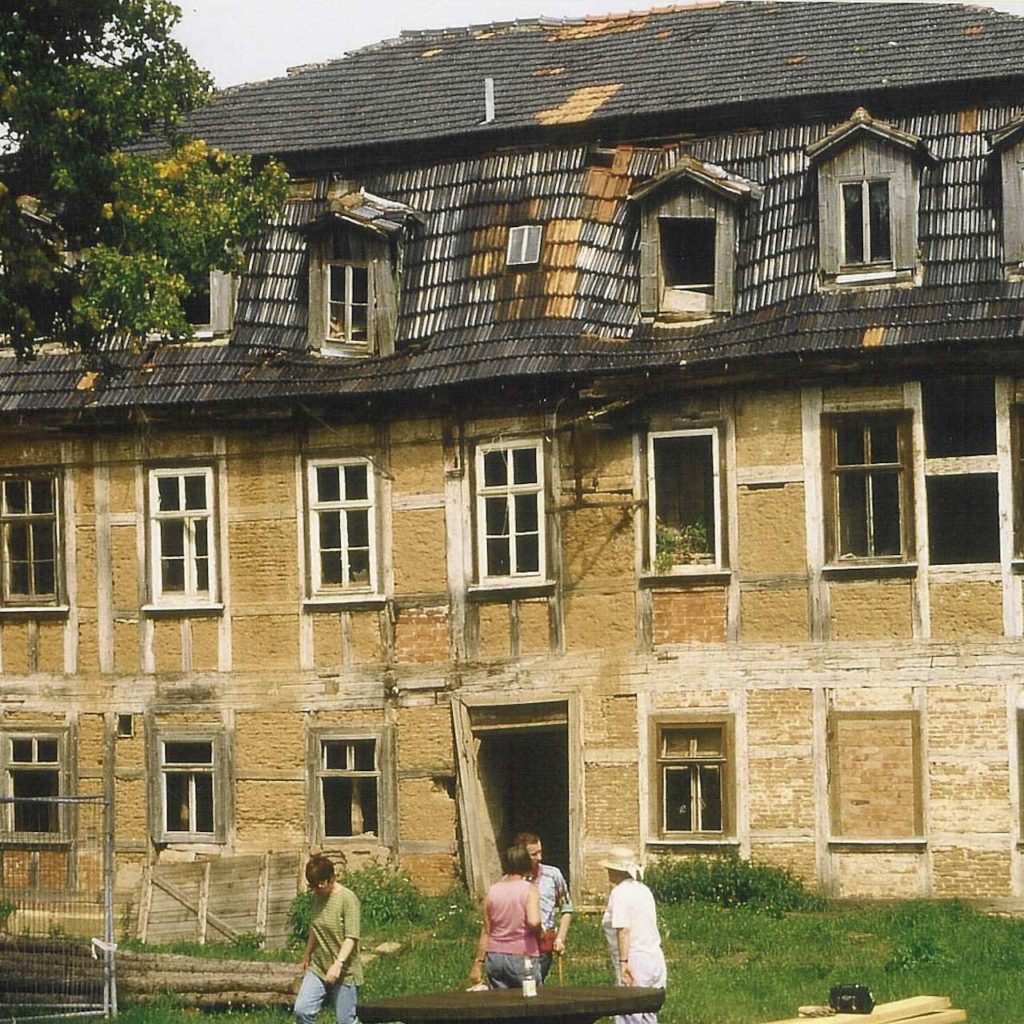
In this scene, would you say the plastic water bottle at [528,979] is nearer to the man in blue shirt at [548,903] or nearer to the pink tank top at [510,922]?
the pink tank top at [510,922]

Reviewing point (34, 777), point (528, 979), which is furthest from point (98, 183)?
point (34, 777)

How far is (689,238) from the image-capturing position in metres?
28.0

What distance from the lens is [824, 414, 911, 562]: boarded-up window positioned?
1040 inches

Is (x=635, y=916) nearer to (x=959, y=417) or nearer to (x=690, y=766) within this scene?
(x=690, y=766)

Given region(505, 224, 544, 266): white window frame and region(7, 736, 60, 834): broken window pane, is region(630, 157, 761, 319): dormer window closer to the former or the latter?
region(505, 224, 544, 266): white window frame

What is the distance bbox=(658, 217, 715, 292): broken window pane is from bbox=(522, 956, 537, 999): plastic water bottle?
39.9 ft

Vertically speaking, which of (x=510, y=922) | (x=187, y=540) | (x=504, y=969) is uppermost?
(x=187, y=540)

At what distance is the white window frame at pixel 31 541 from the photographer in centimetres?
2977

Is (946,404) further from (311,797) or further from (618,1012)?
(618,1012)

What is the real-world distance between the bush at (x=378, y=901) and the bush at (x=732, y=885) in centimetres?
267

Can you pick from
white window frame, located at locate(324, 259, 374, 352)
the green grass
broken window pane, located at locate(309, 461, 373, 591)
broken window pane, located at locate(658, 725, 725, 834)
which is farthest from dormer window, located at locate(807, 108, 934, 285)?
the green grass

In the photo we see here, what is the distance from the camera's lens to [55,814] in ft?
96.7

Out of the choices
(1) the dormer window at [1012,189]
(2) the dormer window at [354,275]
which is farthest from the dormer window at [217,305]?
Answer: (1) the dormer window at [1012,189]

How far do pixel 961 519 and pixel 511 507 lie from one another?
5.01m
